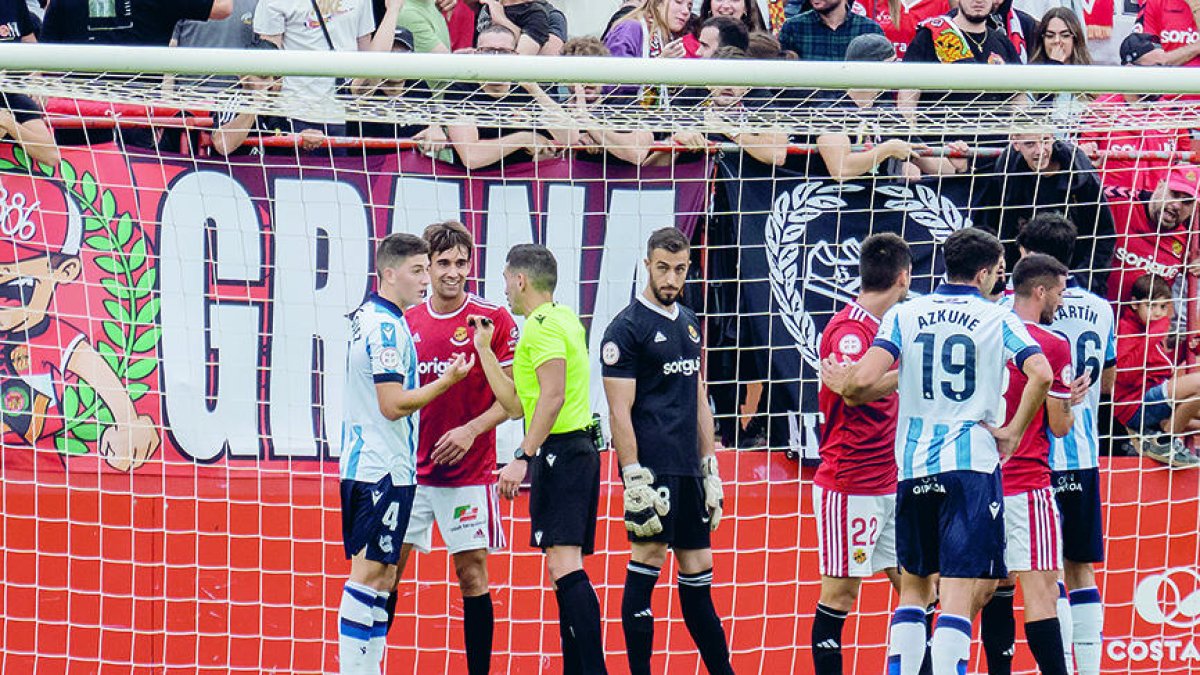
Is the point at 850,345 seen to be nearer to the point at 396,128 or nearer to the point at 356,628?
the point at 356,628

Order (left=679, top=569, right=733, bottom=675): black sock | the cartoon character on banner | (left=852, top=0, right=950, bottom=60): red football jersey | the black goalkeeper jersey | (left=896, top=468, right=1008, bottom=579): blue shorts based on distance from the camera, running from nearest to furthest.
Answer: (left=896, top=468, right=1008, bottom=579): blue shorts → the black goalkeeper jersey → (left=679, top=569, right=733, bottom=675): black sock → the cartoon character on banner → (left=852, top=0, right=950, bottom=60): red football jersey

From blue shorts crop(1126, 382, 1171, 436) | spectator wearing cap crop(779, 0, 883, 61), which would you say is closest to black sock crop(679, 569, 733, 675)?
blue shorts crop(1126, 382, 1171, 436)

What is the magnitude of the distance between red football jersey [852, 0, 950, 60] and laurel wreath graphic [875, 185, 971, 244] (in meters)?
2.68

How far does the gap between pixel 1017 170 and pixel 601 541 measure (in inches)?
113

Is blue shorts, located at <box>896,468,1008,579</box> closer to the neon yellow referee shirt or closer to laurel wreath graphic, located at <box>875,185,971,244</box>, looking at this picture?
the neon yellow referee shirt

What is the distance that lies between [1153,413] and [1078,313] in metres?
1.25

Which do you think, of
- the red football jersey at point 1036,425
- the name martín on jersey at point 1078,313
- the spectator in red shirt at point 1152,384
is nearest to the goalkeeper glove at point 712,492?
the red football jersey at point 1036,425

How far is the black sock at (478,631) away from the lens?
7.82 metres

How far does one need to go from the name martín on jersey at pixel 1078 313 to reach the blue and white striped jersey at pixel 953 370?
806 mm

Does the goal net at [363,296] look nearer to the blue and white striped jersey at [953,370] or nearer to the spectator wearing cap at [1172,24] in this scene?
the blue and white striped jersey at [953,370]

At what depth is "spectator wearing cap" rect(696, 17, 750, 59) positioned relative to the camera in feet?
32.6

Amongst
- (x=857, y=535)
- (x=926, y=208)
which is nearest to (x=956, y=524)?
(x=857, y=535)

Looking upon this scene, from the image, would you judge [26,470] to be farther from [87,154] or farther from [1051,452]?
[1051,452]

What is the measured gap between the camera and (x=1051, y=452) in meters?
7.81
